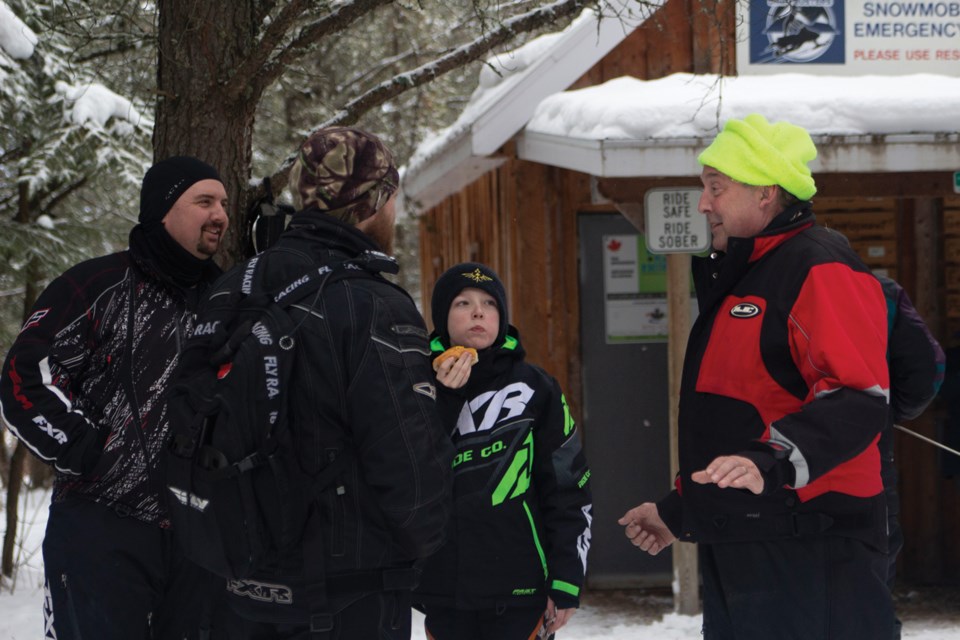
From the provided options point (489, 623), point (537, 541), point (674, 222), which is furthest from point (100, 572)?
point (674, 222)

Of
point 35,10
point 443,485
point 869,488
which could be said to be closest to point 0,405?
point 443,485

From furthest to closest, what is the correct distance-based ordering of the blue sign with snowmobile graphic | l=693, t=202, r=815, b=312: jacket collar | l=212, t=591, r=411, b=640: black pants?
the blue sign with snowmobile graphic < l=693, t=202, r=815, b=312: jacket collar < l=212, t=591, r=411, b=640: black pants

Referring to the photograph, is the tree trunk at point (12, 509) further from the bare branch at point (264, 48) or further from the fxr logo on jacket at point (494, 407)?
the fxr logo on jacket at point (494, 407)

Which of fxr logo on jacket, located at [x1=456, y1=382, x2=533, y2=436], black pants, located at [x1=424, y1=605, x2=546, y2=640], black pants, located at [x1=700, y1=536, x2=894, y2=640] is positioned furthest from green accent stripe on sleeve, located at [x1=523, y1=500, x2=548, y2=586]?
black pants, located at [x1=700, y1=536, x2=894, y2=640]

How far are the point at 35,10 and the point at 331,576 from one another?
5.41 metres

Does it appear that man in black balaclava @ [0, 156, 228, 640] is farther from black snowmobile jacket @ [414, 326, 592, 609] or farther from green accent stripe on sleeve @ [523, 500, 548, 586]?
green accent stripe on sleeve @ [523, 500, 548, 586]

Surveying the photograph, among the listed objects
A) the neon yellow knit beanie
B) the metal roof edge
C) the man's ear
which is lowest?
the man's ear

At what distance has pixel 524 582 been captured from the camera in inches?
134

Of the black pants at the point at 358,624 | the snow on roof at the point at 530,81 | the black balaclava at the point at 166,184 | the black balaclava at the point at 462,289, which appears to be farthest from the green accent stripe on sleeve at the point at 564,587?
the snow on roof at the point at 530,81

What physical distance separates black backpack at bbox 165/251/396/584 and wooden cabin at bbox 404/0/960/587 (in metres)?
4.31

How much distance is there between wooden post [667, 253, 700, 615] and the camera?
6543 mm

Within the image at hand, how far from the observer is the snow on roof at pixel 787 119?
575 cm

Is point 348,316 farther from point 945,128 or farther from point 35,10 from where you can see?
point 35,10

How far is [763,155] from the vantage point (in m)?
2.69
